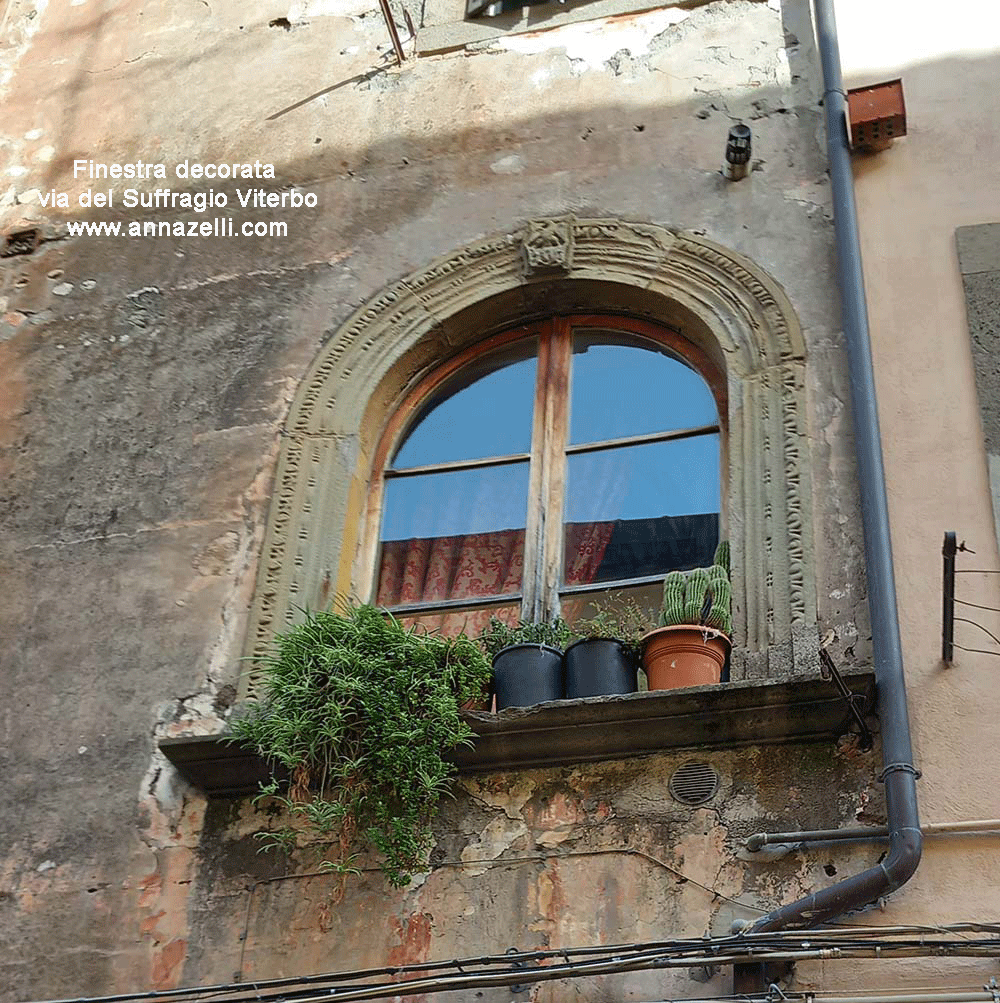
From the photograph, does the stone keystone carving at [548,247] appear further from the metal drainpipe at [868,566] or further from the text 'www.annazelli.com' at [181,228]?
the text 'www.annazelli.com' at [181,228]

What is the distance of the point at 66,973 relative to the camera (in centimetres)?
505

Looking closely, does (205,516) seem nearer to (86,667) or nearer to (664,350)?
(86,667)

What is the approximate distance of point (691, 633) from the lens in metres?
5.23

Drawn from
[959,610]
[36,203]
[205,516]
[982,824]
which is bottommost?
[982,824]

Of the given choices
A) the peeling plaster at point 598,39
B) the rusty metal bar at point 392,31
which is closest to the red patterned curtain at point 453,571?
the peeling plaster at point 598,39

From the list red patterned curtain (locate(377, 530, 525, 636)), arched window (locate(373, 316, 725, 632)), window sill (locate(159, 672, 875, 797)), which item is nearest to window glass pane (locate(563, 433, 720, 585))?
arched window (locate(373, 316, 725, 632))

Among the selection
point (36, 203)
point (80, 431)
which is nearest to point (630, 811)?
point (80, 431)

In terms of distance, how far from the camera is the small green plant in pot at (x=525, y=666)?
5285mm

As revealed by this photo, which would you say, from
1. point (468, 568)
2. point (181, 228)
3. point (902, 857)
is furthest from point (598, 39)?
point (902, 857)

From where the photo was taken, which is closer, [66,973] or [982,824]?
[982,824]

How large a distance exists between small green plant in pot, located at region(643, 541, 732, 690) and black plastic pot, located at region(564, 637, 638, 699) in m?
0.07

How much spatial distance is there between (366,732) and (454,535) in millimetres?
1301

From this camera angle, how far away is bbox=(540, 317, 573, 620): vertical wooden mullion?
5.96 m

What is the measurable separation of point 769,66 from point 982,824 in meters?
3.68
